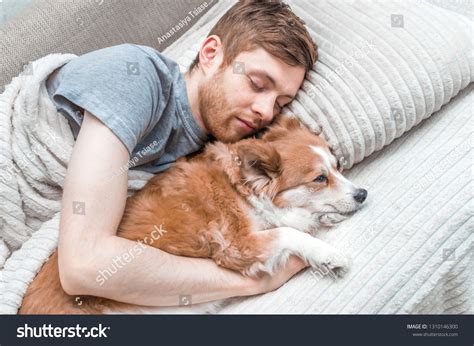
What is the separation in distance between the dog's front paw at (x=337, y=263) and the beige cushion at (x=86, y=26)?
4.53 feet

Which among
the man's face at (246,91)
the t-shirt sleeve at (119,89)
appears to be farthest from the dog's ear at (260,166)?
the t-shirt sleeve at (119,89)

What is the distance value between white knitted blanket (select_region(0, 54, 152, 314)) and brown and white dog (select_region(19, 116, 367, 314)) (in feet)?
0.43

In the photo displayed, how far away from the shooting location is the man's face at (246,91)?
182 cm

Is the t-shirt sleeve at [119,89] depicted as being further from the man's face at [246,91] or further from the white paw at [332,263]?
the white paw at [332,263]

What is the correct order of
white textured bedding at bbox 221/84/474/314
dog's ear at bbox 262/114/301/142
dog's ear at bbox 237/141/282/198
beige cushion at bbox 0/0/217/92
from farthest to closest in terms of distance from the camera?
beige cushion at bbox 0/0/217/92 < dog's ear at bbox 262/114/301/142 < dog's ear at bbox 237/141/282/198 < white textured bedding at bbox 221/84/474/314

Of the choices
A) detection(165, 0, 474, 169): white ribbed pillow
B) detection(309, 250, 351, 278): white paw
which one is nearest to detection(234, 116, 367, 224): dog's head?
detection(165, 0, 474, 169): white ribbed pillow

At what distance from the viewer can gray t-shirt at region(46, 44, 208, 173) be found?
5.20 ft

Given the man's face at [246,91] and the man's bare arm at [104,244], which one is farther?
the man's face at [246,91]

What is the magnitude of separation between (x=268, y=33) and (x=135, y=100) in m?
0.52

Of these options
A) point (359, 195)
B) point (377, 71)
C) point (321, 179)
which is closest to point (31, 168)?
point (321, 179)

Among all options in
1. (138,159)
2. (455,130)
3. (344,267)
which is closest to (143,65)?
(138,159)

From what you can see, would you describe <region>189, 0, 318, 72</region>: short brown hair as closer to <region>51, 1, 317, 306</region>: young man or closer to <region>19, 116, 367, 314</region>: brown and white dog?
<region>51, 1, 317, 306</region>: young man

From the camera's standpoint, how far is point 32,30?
2.33 m

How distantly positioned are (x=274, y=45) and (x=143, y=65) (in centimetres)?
43
